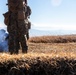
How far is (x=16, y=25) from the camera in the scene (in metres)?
11.7

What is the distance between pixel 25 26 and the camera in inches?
454

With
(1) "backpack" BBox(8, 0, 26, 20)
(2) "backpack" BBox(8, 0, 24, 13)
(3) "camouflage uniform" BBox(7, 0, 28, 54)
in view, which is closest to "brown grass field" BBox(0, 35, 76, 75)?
(3) "camouflage uniform" BBox(7, 0, 28, 54)

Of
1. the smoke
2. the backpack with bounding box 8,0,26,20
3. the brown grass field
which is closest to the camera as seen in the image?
the brown grass field

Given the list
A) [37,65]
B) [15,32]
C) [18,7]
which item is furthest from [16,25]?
[37,65]

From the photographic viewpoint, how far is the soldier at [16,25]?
11438 mm

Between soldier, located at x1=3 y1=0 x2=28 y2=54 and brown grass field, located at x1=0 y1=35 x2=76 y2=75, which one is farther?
soldier, located at x1=3 y1=0 x2=28 y2=54

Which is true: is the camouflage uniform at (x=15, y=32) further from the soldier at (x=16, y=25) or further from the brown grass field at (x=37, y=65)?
the brown grass field at (x=37, y=65)

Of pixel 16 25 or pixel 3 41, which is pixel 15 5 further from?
pixel 3 41


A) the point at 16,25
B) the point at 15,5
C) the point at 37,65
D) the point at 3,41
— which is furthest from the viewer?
the point at 3,41

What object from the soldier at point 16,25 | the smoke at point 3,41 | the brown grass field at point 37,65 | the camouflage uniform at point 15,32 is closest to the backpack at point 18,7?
the soldier at point 16,25

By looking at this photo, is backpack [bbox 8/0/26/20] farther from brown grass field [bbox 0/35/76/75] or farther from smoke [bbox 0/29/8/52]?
smoke [bbox 0/29/8/52]

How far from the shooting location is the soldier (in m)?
11.4

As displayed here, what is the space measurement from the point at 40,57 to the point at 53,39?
9.62m

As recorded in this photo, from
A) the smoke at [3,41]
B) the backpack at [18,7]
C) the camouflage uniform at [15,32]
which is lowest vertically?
the smoke at [3,41]
